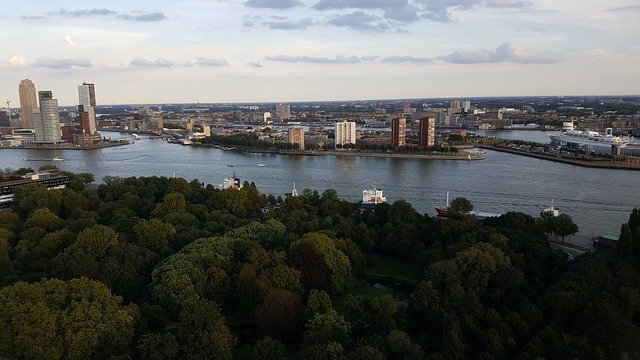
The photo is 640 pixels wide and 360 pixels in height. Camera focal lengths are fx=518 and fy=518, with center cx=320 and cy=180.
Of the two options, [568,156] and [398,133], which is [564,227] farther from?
[398,133]

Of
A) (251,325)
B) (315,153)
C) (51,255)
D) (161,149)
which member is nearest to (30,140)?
(161,149)

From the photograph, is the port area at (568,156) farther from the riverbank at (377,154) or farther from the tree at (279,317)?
the tree at (279,317)

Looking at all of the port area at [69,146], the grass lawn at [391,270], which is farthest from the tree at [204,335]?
the port area at [69,146]

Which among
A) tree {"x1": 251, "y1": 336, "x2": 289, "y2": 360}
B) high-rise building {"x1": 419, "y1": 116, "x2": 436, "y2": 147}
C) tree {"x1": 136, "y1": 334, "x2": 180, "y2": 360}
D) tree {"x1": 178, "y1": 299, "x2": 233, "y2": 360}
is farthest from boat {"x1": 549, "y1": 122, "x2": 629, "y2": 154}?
tree {"x1": 136, "y1": 334, "x2": 180, "y2": 360}

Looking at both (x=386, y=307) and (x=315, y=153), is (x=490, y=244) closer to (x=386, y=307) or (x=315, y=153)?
(x=386, y=307)

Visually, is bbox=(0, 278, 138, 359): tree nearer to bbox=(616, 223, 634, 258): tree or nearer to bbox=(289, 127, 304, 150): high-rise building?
bbox=(616, 223, 634, 258): tree

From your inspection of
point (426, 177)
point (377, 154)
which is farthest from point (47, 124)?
point (426, 177)
